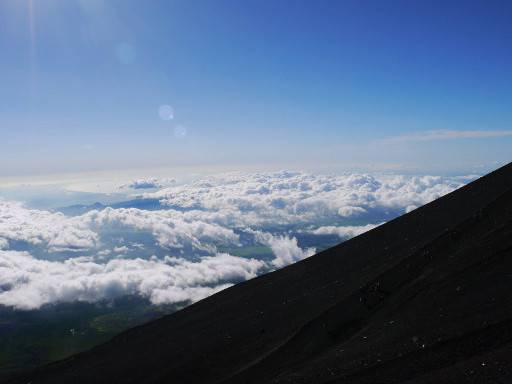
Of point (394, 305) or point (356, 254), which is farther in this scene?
point (356, 254)

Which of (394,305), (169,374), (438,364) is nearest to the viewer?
(438,364)

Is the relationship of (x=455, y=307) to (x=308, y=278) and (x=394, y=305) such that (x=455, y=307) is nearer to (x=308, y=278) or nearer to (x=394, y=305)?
(x=394, y=305)

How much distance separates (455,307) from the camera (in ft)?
93.1

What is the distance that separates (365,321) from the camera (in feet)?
123

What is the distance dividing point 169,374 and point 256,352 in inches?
470

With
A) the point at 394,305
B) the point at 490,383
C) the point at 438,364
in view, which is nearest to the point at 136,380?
the point at 394,305

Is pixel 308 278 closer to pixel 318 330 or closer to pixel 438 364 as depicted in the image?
pixel 318 330

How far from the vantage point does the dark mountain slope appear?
23.8 meters

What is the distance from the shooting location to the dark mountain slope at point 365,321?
2377 centimetres

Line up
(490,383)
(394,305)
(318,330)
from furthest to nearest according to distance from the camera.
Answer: (318,330), (394,305), (490,383)

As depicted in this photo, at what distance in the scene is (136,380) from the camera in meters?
47.5

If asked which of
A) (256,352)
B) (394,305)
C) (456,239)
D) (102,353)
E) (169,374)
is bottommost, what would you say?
(102,353)

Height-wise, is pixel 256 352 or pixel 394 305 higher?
pixel 394 305

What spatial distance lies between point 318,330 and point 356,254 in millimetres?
34005
